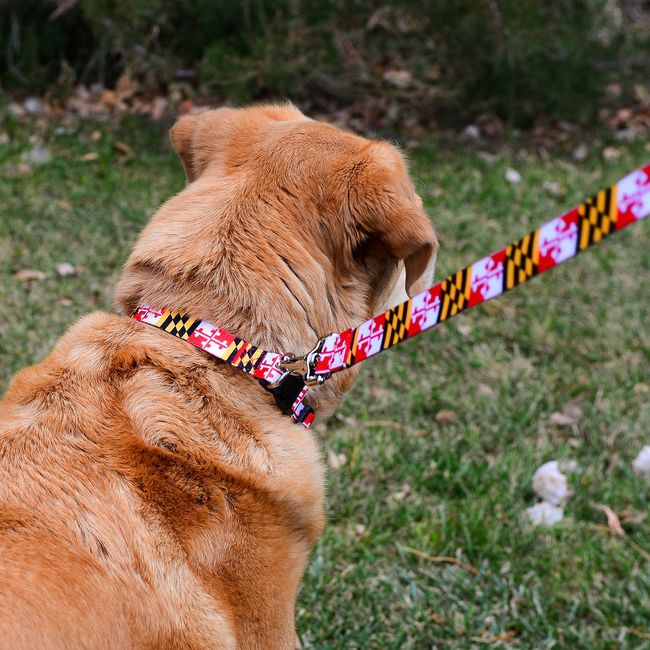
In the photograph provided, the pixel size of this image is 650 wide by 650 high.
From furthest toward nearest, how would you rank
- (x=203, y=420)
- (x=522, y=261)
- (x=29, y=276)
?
(x=29, y=276), (x=203, y=420), (x=522, y=261)

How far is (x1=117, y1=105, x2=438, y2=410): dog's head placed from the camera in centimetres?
205

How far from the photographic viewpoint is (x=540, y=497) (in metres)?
3.61

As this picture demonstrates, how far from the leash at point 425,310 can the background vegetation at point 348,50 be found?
15.0 ft

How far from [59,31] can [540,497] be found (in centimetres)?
575

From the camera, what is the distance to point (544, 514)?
347cm

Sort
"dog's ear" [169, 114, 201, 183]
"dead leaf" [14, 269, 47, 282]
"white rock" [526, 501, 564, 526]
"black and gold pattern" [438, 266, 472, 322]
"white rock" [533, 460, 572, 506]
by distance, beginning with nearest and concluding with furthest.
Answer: "black and gold pattern" [438, 266, 472, 322], "dog's ear" [169, 114, 201, 183], "white rock" [526, 501, 564, 526], "white rock" [533, 460, 572, 506], "dead leaf" [14, 269, 47, 282]

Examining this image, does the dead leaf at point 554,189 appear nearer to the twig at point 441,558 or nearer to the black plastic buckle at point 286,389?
the twig at point 441,558

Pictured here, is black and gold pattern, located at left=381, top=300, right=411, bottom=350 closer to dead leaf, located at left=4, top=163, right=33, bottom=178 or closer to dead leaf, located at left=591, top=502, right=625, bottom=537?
dead leaf, located at left=591, top=502, right=625, bottom=537

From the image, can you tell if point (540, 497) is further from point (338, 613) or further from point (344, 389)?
point (344, 389)

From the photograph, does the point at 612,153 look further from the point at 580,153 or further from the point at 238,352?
the point at 238,352

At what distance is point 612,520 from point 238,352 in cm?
230

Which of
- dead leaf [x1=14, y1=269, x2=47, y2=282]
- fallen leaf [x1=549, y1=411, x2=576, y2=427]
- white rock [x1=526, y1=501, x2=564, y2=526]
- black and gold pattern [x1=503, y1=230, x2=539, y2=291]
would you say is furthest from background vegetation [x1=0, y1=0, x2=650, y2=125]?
black and gold pattern [x1=503, y1=230, x2=539, y2=291]

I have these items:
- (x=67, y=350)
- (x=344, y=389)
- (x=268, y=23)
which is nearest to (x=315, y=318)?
(x=344, y=389)

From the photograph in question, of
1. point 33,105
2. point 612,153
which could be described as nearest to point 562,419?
point 612,153
